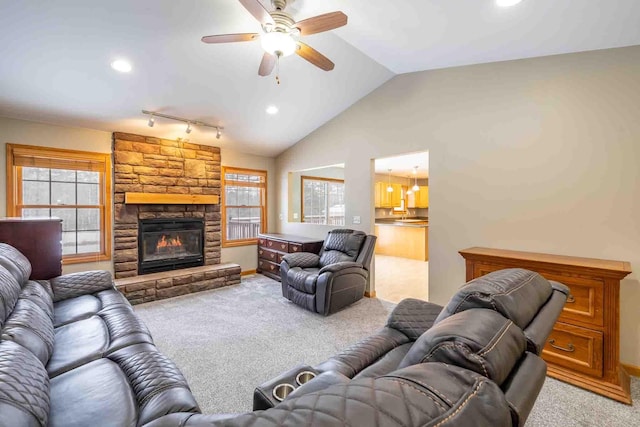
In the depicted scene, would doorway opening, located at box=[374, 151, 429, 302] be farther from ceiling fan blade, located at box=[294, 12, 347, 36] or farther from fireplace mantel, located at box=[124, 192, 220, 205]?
fireplace mantel, located at box=[124, 192, 220, 205]

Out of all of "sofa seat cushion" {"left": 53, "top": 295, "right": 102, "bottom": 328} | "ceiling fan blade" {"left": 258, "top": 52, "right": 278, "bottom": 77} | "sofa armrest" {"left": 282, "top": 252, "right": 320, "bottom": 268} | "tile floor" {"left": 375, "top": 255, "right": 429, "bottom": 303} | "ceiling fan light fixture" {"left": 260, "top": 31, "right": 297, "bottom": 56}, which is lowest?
"tile floor" {"left": 375, "top": 255, "right": 429, "bottom": 303}

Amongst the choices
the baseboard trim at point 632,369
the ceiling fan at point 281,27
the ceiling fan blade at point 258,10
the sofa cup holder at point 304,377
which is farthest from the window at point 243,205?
the baseboard trim at point 632,369

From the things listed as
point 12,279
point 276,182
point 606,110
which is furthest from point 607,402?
point 276,182

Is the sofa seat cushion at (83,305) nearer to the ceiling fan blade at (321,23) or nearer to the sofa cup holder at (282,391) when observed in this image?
the sofa cup holder at (282,391)

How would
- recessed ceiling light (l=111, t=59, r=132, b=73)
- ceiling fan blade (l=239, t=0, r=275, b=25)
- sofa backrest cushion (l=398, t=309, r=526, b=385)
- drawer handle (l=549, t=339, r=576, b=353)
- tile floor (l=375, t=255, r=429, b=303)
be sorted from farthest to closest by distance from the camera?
tile floor (l=375, t=255, r=429, b=303), recessed ceiling light (l=111, t=59, r=132, b=73), drawer handle (l=549, t=339, r=576, b=353), ceiling fan blade (l=239, t=0, r=275, b=25), sofa backrest cushion (l=398, t=309, r=526, b=385)

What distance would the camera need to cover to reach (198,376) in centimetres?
238

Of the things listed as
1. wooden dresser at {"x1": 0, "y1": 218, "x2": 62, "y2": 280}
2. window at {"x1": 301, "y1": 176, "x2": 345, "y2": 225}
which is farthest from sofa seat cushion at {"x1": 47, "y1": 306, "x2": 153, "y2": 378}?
window at {"x1": 301, "y1": 176, "x2": 345, "y2": 225}

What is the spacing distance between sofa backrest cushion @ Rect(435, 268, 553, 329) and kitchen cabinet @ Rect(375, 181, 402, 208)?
7580mm

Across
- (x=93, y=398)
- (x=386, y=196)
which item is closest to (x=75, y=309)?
(x=93, y=398)

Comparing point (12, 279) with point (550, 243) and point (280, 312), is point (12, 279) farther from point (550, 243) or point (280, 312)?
point (550, 243)

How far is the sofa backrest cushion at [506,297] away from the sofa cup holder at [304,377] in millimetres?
706

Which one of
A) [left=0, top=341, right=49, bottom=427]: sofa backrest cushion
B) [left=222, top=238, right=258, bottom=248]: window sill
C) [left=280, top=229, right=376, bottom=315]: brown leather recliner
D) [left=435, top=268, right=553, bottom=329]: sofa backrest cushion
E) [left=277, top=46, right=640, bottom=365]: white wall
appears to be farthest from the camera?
[left=222, top=238, right=258, bottom=248]: window sill

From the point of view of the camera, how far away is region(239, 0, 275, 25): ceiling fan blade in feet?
6.00

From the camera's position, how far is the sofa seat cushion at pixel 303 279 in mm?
3665
